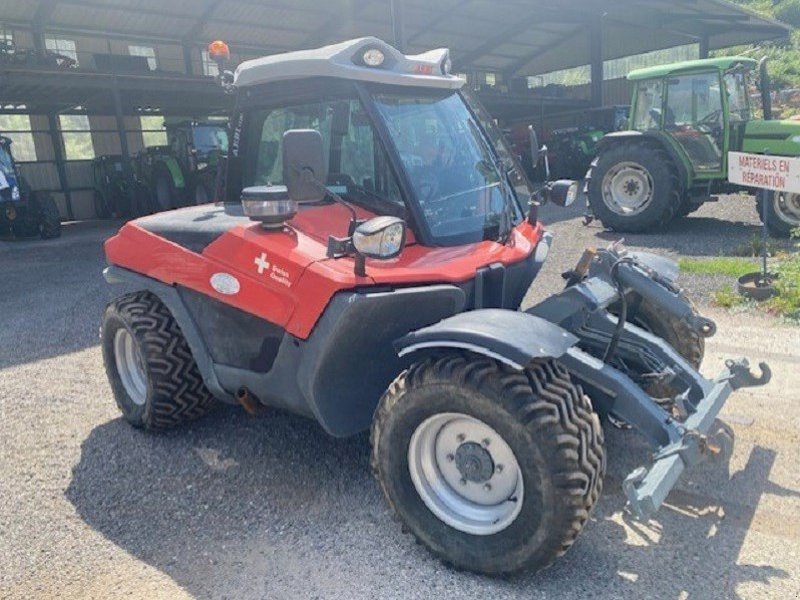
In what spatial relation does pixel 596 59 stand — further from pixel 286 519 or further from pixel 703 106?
pixel 286 519

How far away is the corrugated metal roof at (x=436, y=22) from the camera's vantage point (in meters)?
20.0

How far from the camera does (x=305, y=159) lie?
9.34 ft

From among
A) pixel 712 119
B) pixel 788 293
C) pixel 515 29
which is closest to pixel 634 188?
pixel 712 119

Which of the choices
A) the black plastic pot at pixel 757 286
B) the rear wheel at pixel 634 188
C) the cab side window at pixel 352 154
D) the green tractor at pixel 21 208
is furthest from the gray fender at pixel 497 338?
the green tractor at pixel 21 208

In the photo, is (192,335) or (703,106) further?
(703,106)

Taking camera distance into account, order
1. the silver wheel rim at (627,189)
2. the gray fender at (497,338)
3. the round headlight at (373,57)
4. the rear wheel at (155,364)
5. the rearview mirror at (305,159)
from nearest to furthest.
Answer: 1. the gray fender at (497,338)
2. the rearview mirror at (305,159)
3. the round headlight at (373,57)
4. the rear wheel at (155,364)
5. the silver wheel rim at (627,189)

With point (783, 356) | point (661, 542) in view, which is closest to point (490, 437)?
point (661, 542)

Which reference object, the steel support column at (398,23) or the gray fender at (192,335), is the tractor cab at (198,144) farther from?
the gray fender at (192,335)

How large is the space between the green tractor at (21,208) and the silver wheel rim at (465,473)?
1437cm

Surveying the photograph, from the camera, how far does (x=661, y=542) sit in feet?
9.27

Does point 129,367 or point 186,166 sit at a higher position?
point 186,166

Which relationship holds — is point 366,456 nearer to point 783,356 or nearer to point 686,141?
point 783,356

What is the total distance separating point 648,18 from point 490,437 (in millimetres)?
27970

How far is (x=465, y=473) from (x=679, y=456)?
78 cm
